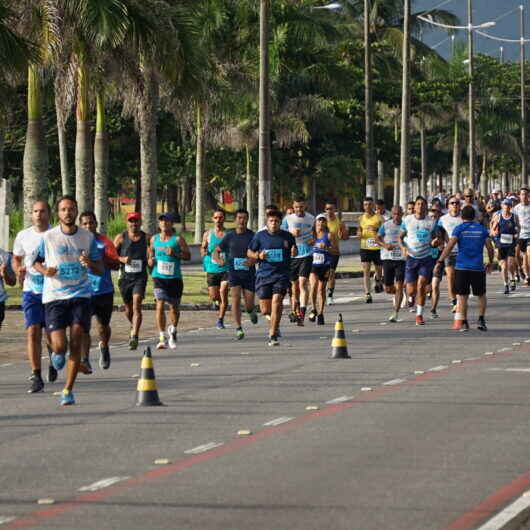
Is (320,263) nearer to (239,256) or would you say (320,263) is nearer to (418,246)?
(418,246)

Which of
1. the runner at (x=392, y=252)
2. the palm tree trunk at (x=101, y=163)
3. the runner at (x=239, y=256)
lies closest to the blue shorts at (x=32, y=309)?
the runner at (x=239, y=256)

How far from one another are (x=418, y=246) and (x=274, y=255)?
4.25 metres

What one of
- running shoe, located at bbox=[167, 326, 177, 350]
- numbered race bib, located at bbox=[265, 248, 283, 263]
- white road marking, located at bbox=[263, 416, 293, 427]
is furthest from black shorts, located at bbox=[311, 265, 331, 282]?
white road marking, located at bbox=[263, 416, 293, 427]

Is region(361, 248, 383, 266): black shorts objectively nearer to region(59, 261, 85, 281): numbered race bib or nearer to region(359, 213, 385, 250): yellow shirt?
region(359, 213, 385, 250): yellow shirt

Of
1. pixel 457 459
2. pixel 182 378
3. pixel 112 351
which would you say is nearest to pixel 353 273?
pixel 112 351

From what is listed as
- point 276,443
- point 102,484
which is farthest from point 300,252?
point 102,484

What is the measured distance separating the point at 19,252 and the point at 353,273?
73.5 ft

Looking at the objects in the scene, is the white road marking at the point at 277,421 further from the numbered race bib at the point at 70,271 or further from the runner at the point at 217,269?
the runner at the point at 217,269

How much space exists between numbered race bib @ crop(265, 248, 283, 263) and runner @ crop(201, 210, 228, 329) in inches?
89.6

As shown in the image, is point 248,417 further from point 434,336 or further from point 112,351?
point 434,336

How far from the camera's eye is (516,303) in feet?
88.2

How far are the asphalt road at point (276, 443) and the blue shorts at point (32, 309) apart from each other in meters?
0.65

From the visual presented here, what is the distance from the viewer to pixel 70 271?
1339 centimetres

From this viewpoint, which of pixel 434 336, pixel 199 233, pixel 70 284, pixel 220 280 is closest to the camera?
pixel 70 284
